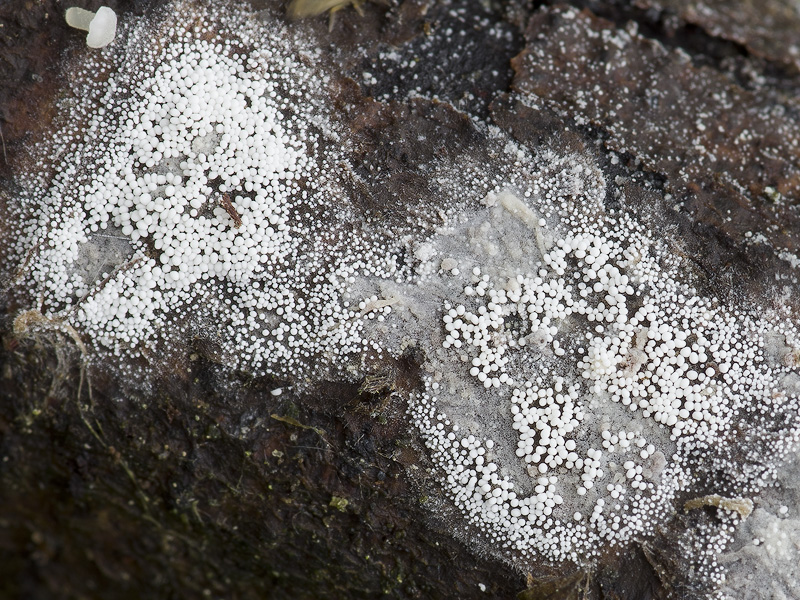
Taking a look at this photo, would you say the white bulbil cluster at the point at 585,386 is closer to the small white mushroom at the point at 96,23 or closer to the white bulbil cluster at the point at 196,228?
the white bulbil cluster at the point at 196,228

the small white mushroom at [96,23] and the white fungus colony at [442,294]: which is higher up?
the small white mushroom at [96,23]

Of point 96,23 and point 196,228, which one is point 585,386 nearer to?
point 196,228

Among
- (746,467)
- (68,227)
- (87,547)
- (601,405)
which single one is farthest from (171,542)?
(746,467)

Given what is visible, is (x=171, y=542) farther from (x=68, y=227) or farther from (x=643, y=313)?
(x=643, y=313)

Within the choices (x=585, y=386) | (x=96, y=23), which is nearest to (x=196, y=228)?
(x=96, y=23)

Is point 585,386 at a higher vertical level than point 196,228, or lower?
lower

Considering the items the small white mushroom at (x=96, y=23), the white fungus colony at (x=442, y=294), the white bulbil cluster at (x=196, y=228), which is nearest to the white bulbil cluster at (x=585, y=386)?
the white fungus colony at (x=442, y=294)
